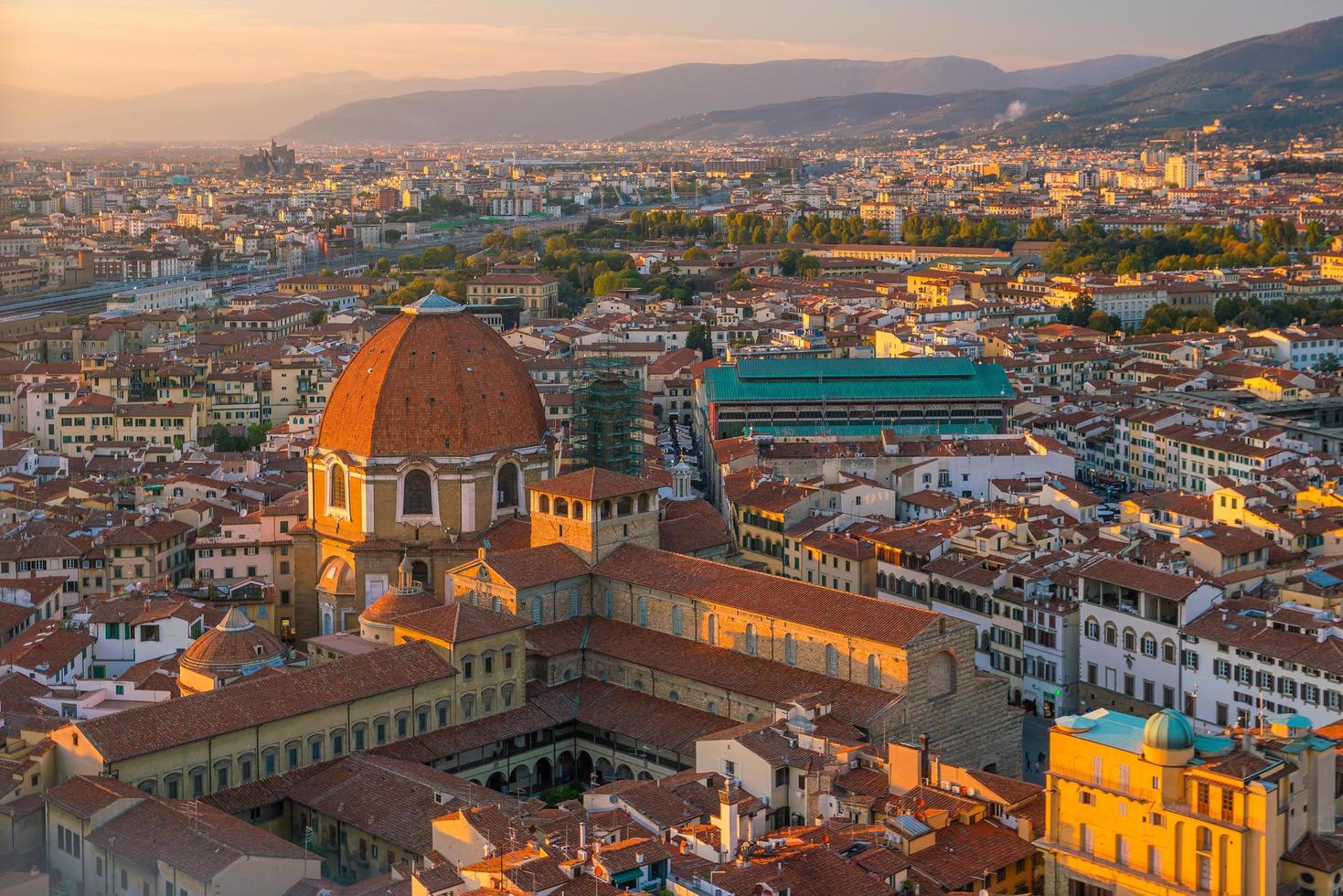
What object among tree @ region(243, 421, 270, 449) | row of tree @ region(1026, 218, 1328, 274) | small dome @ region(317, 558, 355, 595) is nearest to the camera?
small dome @ region(317, 558, 355, 595)

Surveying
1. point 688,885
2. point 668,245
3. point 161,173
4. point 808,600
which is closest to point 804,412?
point 808,600

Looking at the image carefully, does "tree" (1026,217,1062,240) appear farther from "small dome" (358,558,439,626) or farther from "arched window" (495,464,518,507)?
"small dome" (358,558,439,626)

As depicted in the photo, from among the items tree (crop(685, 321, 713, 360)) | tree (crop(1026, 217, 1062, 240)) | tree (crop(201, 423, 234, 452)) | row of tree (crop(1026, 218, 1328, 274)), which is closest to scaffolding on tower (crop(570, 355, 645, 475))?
tree (crop(201, 423, 234, 452))

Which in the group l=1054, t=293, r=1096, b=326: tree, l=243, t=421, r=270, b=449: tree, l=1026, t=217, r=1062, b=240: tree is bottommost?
l=243, t=421, r=270, b=449: tree

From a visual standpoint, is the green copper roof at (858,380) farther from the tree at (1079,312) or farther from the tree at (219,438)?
the tree at (1079,312)

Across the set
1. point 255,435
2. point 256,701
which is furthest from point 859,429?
point 256,701

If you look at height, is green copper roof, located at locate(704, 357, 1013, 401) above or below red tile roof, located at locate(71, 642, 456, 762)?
above
